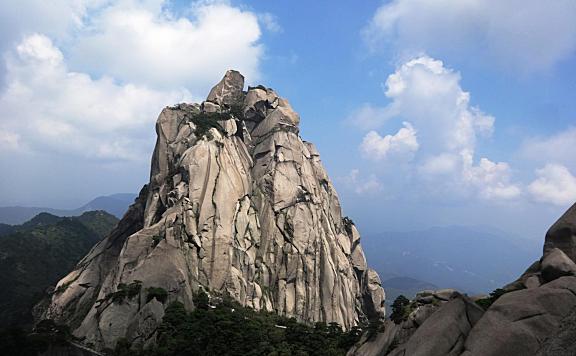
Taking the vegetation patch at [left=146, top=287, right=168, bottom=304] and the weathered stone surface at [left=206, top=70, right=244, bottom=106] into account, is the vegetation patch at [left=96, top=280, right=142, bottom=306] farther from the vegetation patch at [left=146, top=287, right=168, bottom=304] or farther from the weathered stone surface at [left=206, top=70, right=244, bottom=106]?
→ the weathered stone surface at [left=206, top=70, right=244, bottom=106]

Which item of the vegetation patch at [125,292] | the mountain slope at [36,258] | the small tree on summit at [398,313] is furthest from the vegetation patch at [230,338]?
the mountain slope at [36,258]

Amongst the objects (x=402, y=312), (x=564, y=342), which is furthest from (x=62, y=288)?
(x=564, y=342)

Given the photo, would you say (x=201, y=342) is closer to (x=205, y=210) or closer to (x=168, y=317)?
(x=168, y=317)

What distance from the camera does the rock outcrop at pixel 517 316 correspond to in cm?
2488

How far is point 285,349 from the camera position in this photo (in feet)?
163

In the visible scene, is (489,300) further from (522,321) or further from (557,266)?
(522,321)

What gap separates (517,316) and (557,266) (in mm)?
7445

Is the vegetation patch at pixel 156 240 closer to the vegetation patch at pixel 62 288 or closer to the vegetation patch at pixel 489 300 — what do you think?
the vegetation patch at pixel 62 288

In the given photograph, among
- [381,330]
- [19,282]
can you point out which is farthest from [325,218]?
[19,282]

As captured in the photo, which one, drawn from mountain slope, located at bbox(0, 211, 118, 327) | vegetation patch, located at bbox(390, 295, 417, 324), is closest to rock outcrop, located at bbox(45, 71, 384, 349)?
vegetation patch, located at bbox(390, 295, 417, 324)

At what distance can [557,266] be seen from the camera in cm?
3108

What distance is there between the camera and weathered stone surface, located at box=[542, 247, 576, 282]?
100ft

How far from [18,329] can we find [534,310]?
50391 mm

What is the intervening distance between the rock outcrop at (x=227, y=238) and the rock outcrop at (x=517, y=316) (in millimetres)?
39909
